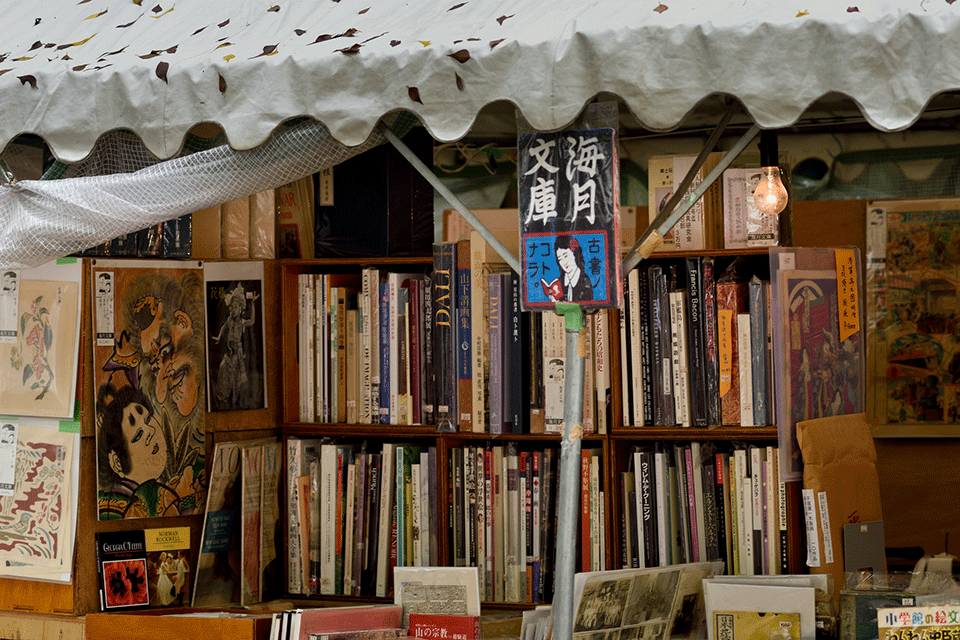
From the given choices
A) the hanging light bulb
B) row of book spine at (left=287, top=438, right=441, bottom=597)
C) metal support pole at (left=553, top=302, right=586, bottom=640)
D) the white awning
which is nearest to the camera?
the white awning

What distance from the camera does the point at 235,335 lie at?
3494mm

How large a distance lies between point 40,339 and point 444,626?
4.72 ft

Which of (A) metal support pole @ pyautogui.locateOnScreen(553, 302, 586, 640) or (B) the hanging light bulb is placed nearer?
(A) metal support pole @ pyautogui.locateOnScreen(553, 302, 586, 640)

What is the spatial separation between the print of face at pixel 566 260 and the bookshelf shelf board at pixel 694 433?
3.41 ft

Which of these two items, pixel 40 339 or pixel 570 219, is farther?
pixel 40 339

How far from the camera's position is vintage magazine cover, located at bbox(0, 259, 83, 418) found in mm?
3129

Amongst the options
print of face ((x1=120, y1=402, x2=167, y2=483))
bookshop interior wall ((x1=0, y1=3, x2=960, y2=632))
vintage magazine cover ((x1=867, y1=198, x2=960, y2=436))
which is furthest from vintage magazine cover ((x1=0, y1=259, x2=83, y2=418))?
vintage magazine cover ((x1=867, y1=198, x2=960, y2=436))

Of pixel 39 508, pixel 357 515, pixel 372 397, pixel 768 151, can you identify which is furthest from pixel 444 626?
pixel 768 151

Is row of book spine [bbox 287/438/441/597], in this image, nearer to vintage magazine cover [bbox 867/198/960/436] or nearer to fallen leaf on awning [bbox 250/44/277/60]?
fallen leaf on awning [bbox 250/44/277/60]

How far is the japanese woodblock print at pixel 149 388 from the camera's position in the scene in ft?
10.4

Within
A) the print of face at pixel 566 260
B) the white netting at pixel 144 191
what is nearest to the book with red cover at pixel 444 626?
the print of face at pixel 566 260

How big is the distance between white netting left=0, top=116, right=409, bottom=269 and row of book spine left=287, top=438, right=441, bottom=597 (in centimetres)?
109

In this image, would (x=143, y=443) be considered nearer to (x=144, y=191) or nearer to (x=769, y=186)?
(x=144, y=191)

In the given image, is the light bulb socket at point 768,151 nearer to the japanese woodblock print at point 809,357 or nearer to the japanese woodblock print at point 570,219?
the japanese woodblock print at point 809,357
